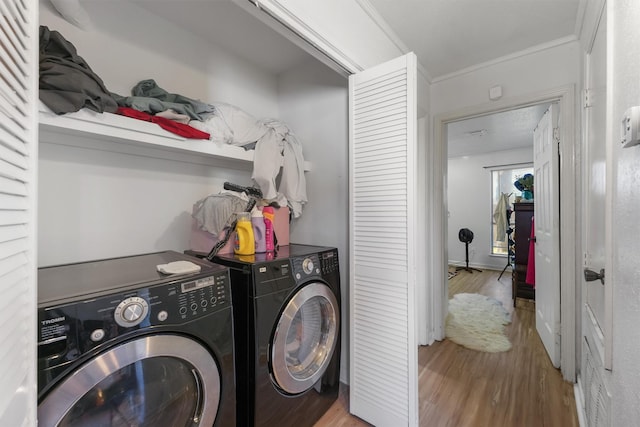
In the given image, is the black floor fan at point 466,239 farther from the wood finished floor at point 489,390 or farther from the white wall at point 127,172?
the white wall at point 127,172

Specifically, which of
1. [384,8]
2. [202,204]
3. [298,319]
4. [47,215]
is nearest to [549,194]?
[384,8]

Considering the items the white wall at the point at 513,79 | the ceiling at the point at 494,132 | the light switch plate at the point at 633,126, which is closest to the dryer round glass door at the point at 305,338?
the light switch plate at the point at 633,126

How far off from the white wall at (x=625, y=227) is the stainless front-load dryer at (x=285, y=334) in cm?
113

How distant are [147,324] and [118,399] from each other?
25 cm

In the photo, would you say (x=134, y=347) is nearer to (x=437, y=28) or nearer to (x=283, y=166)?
(x=283, y=166)

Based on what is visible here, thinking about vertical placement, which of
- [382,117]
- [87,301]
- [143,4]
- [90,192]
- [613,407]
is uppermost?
[143,4]

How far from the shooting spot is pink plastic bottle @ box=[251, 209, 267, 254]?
149 cm

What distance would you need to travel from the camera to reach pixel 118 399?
85 centimetres

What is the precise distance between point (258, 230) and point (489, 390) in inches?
73.3

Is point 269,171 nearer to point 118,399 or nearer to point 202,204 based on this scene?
point 202,204

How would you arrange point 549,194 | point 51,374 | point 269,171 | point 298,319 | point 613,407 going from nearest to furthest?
1. point 51,374
2. point 613,407
3. point 298,319
4. point 269,171
5. point 549,194

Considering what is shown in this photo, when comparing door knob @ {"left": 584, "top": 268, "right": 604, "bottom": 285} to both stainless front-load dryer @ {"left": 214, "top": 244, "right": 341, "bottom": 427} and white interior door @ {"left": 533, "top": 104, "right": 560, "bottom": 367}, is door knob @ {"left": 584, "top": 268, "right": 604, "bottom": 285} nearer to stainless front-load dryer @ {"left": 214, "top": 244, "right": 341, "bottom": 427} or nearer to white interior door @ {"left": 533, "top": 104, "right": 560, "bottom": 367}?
white interior door @ {"left": 533, "top": 104, "right": 560, "bottom": 367}

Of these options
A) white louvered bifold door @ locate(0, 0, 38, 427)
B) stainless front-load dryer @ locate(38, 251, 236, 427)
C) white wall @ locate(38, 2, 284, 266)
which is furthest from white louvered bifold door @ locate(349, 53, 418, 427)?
white louvered bifold door @ locate(0, 0, 38, 427)

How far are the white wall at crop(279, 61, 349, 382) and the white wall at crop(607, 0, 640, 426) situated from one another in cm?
124
